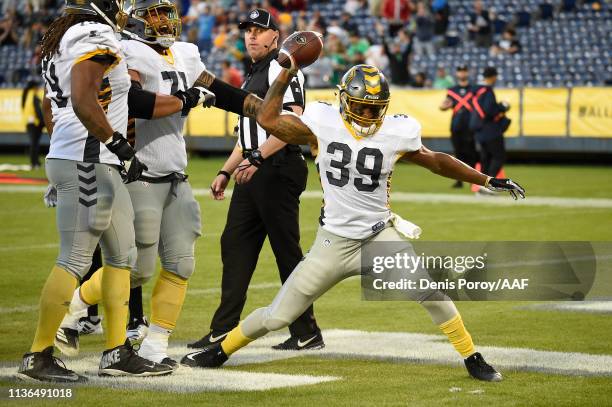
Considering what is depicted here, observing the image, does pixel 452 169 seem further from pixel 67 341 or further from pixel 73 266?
pixel 67 341

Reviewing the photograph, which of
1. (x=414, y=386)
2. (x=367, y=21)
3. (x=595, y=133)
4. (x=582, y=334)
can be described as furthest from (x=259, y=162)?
(x=367, y=21)

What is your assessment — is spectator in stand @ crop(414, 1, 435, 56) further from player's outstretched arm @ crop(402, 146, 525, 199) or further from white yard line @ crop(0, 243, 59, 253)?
player's outstretched arm @ crop(402, 146, 525, 199)

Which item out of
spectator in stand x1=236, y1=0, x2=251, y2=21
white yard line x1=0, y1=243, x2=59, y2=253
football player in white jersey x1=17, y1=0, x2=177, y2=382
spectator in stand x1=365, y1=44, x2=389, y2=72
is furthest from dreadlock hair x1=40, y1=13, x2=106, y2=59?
spectator in stand x1=236, y1=0, x2=251, y2=21

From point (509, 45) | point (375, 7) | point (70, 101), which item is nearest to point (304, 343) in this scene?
point (70, 101)

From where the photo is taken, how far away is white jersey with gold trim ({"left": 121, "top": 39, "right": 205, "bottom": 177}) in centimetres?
608

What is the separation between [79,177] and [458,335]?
2.02 m

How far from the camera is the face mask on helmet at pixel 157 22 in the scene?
20.0ft

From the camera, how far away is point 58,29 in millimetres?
5648

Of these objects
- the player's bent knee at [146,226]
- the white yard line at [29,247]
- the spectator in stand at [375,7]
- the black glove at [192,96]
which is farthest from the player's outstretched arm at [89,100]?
the spectator in stand at [375,7]

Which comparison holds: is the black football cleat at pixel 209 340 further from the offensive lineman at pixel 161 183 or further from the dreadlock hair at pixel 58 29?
the dreadlock hair at pixel 58 29

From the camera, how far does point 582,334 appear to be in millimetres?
6965

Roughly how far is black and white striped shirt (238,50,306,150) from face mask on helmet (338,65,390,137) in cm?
110

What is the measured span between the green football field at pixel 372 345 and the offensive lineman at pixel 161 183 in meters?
0.44

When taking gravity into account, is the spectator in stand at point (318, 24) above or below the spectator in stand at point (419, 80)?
above
